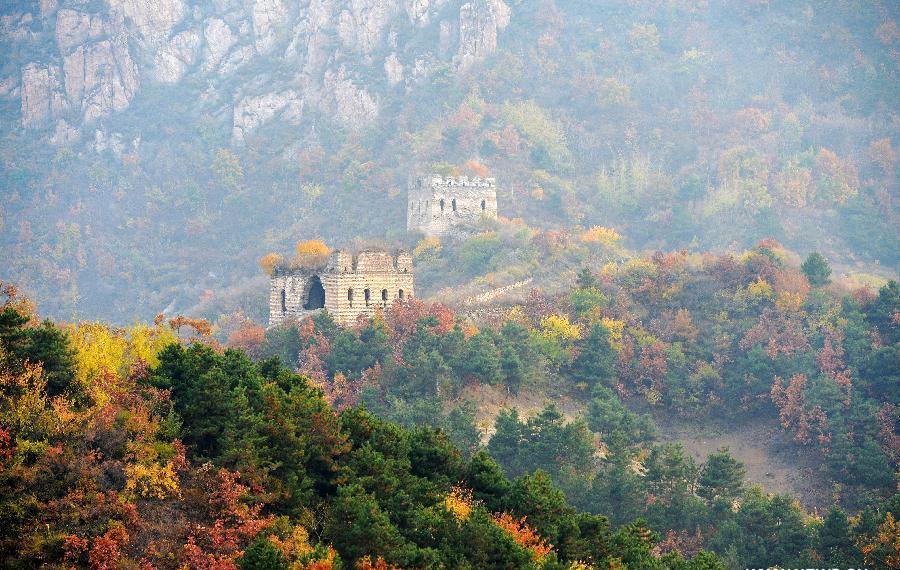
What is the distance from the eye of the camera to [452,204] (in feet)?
289

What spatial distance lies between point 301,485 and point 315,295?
1364 inches

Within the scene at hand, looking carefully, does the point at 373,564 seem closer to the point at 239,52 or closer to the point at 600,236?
the point at 600,236

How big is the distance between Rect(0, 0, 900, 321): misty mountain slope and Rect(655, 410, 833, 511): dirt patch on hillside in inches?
1602

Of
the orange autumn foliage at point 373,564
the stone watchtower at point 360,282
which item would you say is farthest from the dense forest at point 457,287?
the stone watchtower at point 360,282

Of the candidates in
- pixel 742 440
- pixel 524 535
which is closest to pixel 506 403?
pixel 742 440

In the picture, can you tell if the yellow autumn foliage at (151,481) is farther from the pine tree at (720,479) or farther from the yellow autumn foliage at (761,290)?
the yellow autumn foliage at (761,290)

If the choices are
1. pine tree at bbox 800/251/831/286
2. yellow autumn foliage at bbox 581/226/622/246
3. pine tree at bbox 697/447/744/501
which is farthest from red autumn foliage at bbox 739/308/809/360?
yellow autumn foliage at bbox 581/226/622/246

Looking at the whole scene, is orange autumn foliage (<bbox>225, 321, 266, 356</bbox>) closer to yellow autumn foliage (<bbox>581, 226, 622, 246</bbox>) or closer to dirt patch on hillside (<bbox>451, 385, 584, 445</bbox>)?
dirt patch on hillside (<bbox>451, 385, 584, 445</bbox>)

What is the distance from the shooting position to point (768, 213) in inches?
4176

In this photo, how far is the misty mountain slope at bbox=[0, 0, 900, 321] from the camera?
4299 inches

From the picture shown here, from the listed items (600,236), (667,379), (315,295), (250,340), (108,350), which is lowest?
(667,379)

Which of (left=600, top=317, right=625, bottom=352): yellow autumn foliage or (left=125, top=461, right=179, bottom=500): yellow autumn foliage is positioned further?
(left=600, top=317, right=625, bottom=352): yellow autumn foliage

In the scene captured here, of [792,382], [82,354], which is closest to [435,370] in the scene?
[792,382]

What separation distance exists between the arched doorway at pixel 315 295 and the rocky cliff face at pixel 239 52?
59.3 m
